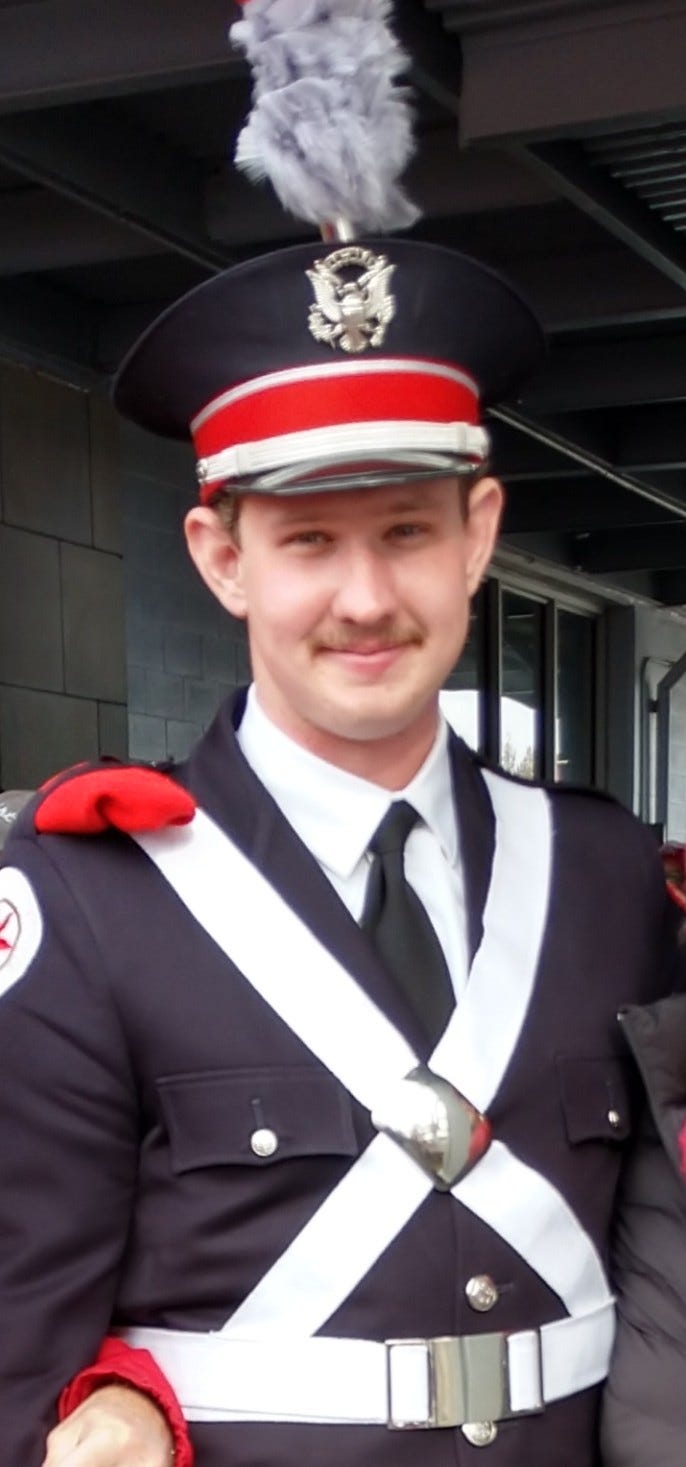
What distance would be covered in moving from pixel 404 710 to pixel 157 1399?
1.62 feet

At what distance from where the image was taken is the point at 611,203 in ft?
13.1

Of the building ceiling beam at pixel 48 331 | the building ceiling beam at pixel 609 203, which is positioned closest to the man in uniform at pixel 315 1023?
the building ceiling beam at pixel 609 203

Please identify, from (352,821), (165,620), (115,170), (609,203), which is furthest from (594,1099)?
(165,620)

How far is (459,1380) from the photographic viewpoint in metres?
1.29

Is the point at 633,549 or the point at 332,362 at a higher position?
the point at 633,549

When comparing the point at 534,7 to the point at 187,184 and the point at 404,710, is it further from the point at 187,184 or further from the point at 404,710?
the point at 404,710

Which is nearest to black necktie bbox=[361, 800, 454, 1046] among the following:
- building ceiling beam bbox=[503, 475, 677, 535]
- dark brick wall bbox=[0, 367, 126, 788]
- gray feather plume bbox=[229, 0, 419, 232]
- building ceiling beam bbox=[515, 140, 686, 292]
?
gray feather plume bbox=[229, 0, 419, 232]

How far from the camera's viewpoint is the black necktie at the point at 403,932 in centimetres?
135

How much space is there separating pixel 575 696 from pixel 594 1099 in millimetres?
9423

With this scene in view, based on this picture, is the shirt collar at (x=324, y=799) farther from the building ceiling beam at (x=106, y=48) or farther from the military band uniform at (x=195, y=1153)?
the building ceiling beam at (x=106, y=48)

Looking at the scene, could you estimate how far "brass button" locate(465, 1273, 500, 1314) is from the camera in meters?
1.30

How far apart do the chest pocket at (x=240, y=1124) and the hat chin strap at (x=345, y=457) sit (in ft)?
1.35

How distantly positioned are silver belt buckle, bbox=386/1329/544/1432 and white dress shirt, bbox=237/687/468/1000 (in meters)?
0.24

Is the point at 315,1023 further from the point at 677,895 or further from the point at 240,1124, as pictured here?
the point at 677,895
